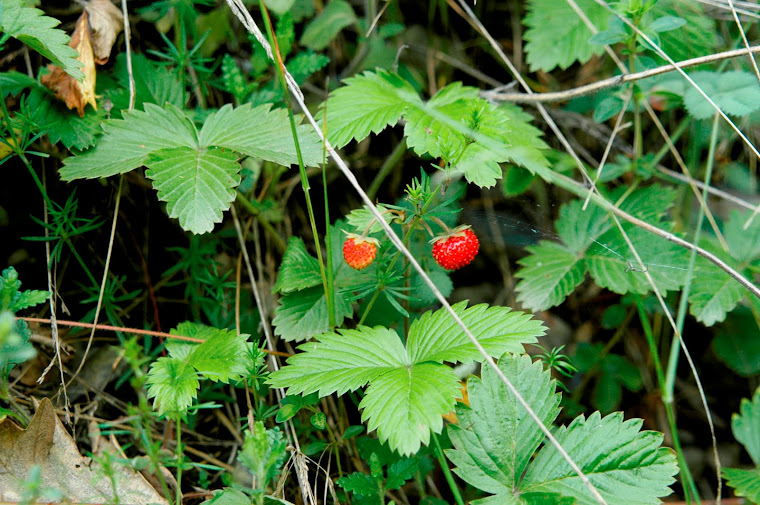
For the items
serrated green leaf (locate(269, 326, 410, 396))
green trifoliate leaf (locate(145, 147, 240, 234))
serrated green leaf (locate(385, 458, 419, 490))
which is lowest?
serrated green leaf (locate(385, 458, 419, 490))

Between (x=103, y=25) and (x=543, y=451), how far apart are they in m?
1.78

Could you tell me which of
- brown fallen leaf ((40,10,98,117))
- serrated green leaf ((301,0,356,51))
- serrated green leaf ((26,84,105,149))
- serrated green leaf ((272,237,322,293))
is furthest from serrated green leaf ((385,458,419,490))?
serrated green leaf ((301,0,356,51))

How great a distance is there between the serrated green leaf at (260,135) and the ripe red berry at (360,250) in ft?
0.85

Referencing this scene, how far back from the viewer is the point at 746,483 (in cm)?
168

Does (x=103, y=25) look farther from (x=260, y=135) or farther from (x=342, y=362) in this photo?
(x=342, y=362)

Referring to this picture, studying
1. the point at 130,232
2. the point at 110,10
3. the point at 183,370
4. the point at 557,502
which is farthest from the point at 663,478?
the point at 110,10

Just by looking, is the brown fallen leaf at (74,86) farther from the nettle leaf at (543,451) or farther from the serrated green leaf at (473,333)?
the nettle leaf at (543,451)

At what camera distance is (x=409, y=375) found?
4.65ft

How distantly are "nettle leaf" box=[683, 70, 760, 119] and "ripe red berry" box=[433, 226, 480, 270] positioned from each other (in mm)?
917

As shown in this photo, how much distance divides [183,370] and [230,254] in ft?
2.24

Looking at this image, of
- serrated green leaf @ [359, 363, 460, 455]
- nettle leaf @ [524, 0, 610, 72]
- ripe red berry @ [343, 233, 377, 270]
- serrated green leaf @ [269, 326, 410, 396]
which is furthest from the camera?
nettle leaf @ [524, 0, 610, 72]

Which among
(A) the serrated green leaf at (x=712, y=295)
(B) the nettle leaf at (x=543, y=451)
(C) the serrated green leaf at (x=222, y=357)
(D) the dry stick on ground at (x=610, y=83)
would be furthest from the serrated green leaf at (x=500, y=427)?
(D) the dry stick on ground at (x=610, y=83)

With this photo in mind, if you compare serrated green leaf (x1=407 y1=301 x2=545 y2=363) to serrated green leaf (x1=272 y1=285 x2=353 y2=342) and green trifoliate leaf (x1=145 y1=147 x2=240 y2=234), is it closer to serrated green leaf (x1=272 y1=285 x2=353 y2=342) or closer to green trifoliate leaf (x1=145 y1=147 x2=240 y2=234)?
serrated green leaf (x1=272 y1=285 x2=353 y2=342)

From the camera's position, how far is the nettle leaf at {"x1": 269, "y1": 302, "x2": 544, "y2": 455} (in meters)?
1.31
